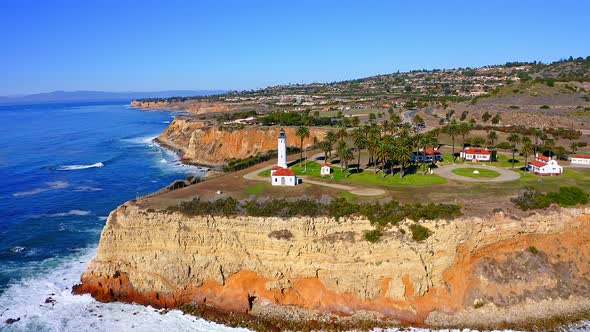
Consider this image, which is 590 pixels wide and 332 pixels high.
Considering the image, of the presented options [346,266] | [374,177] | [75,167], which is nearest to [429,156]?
[374,177]

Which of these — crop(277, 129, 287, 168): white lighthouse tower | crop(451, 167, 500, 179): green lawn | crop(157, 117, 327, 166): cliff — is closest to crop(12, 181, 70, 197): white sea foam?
crop(157, 117, 327, 166): cliff

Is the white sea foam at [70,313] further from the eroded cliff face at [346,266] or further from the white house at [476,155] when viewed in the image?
the white house at [476,155]

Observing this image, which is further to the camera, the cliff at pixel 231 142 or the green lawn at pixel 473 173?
the cliff at pixel 231 142

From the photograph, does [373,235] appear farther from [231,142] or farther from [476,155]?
[231,142]

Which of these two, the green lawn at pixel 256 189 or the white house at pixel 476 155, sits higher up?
the white house at pixel 476 155

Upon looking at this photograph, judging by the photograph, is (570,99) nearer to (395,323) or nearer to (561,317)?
(561,317)

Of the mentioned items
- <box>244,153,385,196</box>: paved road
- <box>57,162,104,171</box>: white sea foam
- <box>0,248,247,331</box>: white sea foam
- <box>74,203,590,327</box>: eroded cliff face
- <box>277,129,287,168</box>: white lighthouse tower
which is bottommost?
<box>0,248,247,331</box>: white sea foam

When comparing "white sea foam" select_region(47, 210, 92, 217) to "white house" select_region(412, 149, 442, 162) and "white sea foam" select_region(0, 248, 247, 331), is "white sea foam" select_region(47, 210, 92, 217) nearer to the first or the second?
"white sea foam" select_region(0, 248, 247, 331)

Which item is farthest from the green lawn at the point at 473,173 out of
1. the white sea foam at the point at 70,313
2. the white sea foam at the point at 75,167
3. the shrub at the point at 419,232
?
the white sea foam at the point at 75,167
